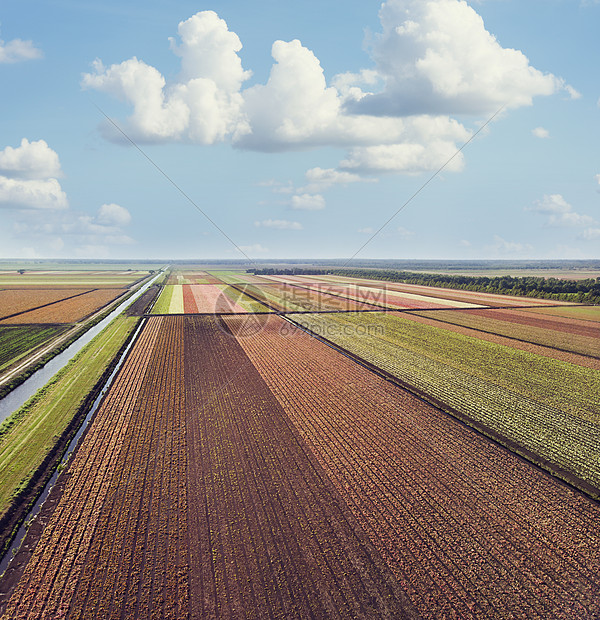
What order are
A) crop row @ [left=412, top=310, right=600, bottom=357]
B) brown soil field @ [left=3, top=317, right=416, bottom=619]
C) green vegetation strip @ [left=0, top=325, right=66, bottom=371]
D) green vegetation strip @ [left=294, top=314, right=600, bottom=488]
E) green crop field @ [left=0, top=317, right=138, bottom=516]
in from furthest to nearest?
crop row @ [left=412, top=310, right=600, bottom=357], green vegetation strip @ [left=0, top=325, right=66, bottom=371], green vegetation strip @ [left=294, top=314, right=600, bottom=488], green crop field @ [left=0, top=317, right=138, bottom=516], brown soil field @ [left=3, top=317, right=416, bottom=619]

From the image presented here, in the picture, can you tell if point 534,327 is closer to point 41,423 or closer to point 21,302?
point 41,423

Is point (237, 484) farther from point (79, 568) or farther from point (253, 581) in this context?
point (79, 568)

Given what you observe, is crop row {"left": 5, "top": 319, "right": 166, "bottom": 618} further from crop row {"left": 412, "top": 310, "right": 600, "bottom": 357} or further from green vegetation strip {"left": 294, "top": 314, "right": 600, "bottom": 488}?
crop row {"left": 412, "top": 310, "right": 600, "bottom": 357}

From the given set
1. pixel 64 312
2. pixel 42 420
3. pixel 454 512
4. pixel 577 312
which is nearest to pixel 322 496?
pixel 454 512

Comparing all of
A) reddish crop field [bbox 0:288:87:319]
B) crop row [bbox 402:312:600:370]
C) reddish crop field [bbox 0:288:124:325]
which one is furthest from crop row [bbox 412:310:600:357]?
reddish crop field [bbox 0:288:87:319]

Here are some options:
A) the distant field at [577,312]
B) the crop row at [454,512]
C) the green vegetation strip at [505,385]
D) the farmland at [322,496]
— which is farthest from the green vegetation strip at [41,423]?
the distant field at [577,312]

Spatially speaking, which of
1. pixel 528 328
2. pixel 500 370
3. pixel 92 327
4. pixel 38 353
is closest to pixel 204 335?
pixel 38 353

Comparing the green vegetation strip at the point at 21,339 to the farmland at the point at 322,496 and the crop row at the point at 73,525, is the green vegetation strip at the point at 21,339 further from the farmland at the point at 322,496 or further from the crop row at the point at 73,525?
the crop row at the point at 73,525
